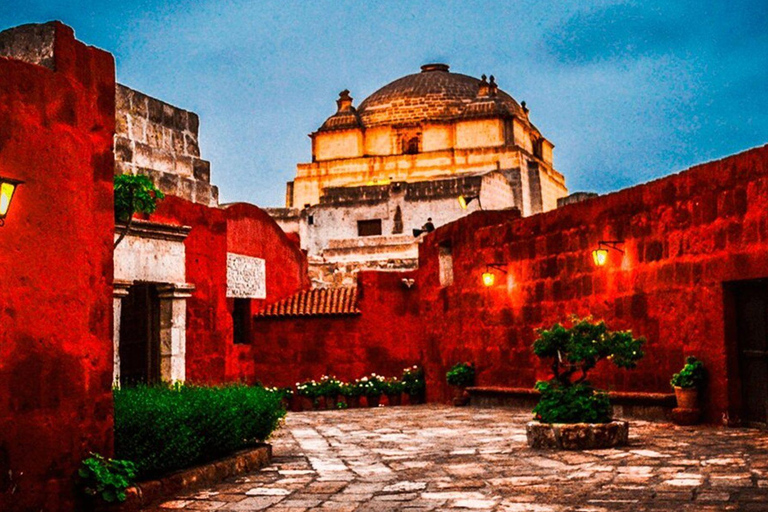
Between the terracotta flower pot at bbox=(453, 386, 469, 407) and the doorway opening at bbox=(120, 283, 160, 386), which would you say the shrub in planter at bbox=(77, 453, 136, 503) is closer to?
the doorway opening at bbox=(120, 283, 160, 386)

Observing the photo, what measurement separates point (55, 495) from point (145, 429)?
3.40ft

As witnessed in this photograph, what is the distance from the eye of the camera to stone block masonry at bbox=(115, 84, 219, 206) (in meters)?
13.2

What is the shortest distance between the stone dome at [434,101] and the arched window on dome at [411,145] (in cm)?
89

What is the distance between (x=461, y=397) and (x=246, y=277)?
171 inches

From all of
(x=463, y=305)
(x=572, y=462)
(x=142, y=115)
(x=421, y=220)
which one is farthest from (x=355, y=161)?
(x=572, y=462)

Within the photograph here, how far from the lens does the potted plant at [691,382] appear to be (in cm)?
1102

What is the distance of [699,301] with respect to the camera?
11.1 metres

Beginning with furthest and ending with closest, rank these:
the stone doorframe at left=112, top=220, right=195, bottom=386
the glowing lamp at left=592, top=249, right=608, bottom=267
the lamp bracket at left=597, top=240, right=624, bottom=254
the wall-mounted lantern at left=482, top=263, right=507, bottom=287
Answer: the wall-mounted lantern at left=482, top=263, right=507, bottom=287 → the glowing lamp at left=592, top=249, right=608, bottom=267 → the lamp bracket at left=597, top=240, right=624, bottom=254 → the stone doorframe at left=112, top=220, right=195, bottom=386

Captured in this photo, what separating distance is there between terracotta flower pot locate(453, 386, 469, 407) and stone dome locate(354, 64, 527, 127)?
31542mm

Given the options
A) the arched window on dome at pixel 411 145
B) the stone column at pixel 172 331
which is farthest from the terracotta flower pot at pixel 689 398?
the arched window on dome at pixel 411 145

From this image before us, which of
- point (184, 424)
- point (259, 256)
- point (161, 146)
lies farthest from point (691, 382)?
point (259, 256)

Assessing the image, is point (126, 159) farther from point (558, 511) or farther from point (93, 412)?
point (558, 511)

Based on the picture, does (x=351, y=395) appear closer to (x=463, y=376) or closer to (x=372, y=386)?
(x=372, y=386)

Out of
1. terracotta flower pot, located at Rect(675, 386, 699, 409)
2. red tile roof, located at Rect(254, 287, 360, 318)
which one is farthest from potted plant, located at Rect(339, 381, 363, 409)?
terracotta flower pot, located at Rect(675, 386, 699, 409)
